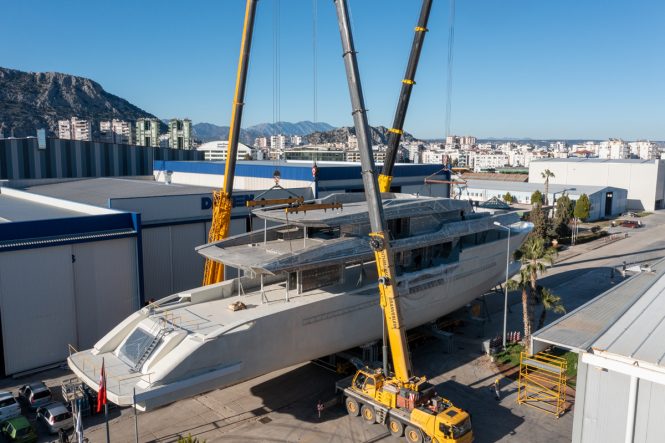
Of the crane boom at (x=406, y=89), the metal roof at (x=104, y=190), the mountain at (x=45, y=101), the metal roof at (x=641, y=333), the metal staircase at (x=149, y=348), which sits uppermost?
the mountain at (x=45, y=101)

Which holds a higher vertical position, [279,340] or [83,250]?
[83,250]

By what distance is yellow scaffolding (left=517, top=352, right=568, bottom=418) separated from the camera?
58.0 ft

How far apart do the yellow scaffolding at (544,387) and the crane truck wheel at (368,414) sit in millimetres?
5340

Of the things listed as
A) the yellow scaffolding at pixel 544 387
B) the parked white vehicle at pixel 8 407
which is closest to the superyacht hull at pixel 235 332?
the parked white vehicle at pixel 8 407

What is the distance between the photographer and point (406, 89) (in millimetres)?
25750

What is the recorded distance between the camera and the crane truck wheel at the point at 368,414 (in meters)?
16.5

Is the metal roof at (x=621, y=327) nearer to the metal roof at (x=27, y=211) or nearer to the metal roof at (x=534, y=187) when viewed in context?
the metal roof at (x=27, y=211)

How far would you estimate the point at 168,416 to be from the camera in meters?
17.4

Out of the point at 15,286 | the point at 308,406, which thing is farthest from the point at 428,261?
the point at 15,286

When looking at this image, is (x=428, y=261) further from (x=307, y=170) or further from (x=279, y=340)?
(x=307, y=170)

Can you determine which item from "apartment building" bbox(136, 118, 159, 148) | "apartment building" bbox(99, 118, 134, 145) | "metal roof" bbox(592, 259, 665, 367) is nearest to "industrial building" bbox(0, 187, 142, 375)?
"metal roof" bbox(592, 259, 665, 367)

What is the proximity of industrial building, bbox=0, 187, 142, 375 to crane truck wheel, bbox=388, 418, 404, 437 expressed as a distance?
1289cm

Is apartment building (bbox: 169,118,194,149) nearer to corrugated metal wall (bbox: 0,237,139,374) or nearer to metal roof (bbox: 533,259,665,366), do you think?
corrugated metal wall (bbox: 0,237,139,374)

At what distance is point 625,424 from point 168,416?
13.7 metres
